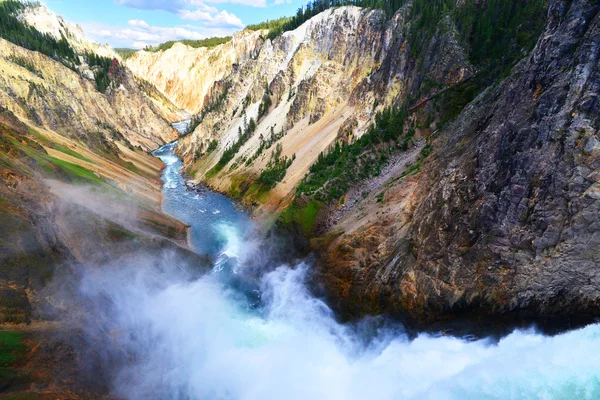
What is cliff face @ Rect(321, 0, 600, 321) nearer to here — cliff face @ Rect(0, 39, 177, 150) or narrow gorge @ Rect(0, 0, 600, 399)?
narrow gorge @ Rect(0, 0, 600, 399)

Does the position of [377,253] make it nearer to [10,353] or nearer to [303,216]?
[303,216]

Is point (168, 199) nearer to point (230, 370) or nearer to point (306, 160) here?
point (306, 160)

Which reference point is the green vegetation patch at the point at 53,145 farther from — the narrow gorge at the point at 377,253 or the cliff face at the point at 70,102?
the cliff face at the point at 70,102

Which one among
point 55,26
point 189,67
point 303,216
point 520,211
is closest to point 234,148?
point 303,216

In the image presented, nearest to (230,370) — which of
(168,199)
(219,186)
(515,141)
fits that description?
(515,141)

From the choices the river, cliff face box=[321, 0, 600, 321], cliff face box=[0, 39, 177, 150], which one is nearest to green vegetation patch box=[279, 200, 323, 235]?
the river

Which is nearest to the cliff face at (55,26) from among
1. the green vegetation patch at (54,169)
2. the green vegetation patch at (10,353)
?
the green vegetation patch at (54,169)
